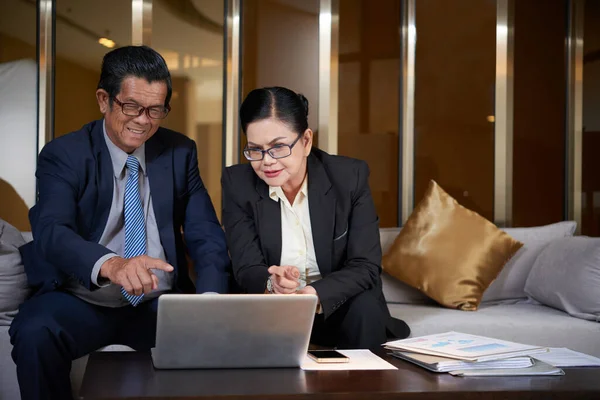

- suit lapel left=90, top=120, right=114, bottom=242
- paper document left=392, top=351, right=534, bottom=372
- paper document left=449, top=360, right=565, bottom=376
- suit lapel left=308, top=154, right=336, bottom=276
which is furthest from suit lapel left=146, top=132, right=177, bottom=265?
paper document left=449, top=360, right=565, bottom=376

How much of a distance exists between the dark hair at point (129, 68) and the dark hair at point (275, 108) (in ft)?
1.08

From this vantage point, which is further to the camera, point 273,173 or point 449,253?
point 449,253

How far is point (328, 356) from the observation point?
1.79 m

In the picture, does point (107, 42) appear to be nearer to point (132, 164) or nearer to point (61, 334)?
point (132, 164)

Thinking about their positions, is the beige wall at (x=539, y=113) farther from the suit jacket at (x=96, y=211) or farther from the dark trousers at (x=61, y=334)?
the dark trousers at (x=61, y=334)

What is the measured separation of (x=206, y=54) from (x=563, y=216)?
8.12 ft

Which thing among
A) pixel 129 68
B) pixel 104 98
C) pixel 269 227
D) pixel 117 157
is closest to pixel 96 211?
pixel 117 157

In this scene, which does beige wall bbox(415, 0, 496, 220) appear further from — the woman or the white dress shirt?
the white dress shirt

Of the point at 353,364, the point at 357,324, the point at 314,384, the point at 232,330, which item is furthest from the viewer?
the point at 357,324

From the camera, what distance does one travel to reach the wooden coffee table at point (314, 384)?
144 centimetres

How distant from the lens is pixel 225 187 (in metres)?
2.76

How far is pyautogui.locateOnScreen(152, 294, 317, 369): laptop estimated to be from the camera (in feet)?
5.20

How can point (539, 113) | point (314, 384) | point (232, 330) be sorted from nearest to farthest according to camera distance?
point (314, 384)
point (232, 330)
point (539, 113)

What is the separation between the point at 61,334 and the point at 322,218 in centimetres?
101
